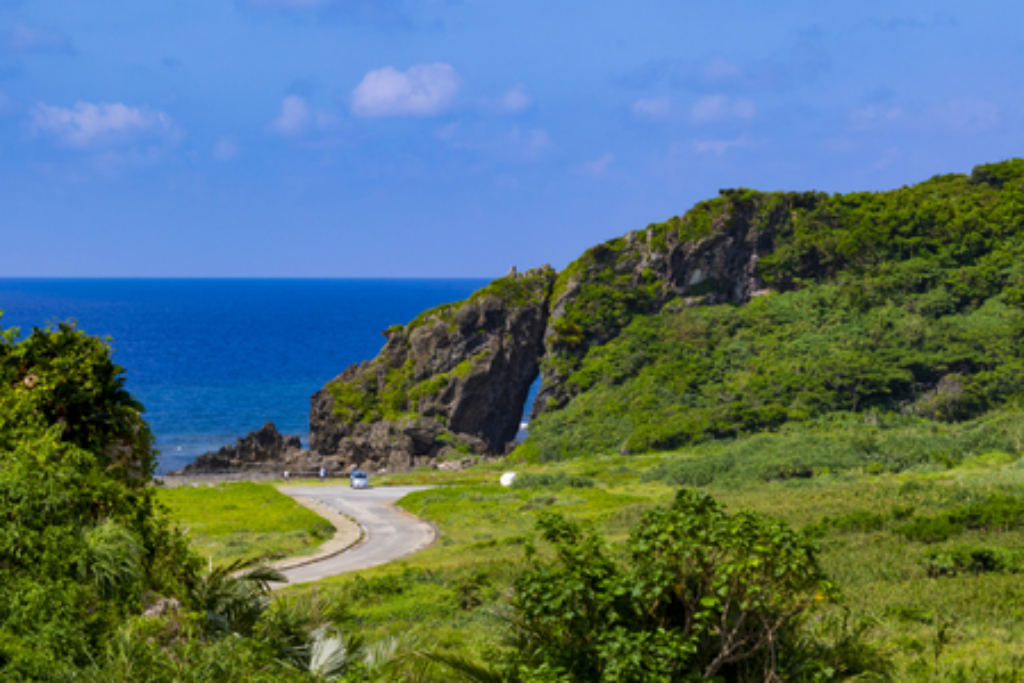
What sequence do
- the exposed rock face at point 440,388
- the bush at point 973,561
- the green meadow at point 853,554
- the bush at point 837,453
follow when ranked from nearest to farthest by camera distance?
the green meadow at point 853,554 → the bush at point 973,561 → the bush at point 837,453 → the exposed rock face at point 440,388

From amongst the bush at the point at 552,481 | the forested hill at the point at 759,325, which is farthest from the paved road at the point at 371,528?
the forested hill at the point at 759,325

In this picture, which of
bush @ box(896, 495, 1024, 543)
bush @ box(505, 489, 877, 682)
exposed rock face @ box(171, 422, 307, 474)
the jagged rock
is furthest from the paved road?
bush @ box(505, 489, 877, 682)

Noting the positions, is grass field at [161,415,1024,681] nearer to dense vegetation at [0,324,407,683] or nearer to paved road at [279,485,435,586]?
paved road at [279,485,435,586]

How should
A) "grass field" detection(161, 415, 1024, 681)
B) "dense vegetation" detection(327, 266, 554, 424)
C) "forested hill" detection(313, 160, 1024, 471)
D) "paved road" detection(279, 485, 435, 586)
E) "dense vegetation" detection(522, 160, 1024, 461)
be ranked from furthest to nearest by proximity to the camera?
1. "dense vegetation" detection(327, 266, 554, 424)
2. "forested hill" detection(313, 160, 1024, 471)
3. "dense vegetation" detection(522, 160, 1024, 461)
4. "paved road" detection(279, 485, 435, 586)
5. "grass field" detection(161, 415, 1024, 681)

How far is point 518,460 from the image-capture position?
74.6m

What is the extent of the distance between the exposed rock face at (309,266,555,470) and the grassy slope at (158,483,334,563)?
Answer: 18161 millimetres

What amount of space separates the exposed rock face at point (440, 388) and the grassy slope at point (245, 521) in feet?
59.6

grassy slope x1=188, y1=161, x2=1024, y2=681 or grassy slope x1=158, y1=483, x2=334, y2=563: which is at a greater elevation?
grassy slope x1=188, y1=161, x2=1024, y2=681

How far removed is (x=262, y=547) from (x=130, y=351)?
526ft

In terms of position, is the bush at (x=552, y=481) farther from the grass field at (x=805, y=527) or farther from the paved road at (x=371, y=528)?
the paved road at (x=371, y=528)

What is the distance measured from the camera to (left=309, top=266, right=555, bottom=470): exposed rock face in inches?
3125

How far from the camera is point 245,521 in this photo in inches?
1882

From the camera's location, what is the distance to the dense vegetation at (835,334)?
7100cm

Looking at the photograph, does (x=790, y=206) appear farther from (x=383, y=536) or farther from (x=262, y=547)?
(x=262, y=547)
